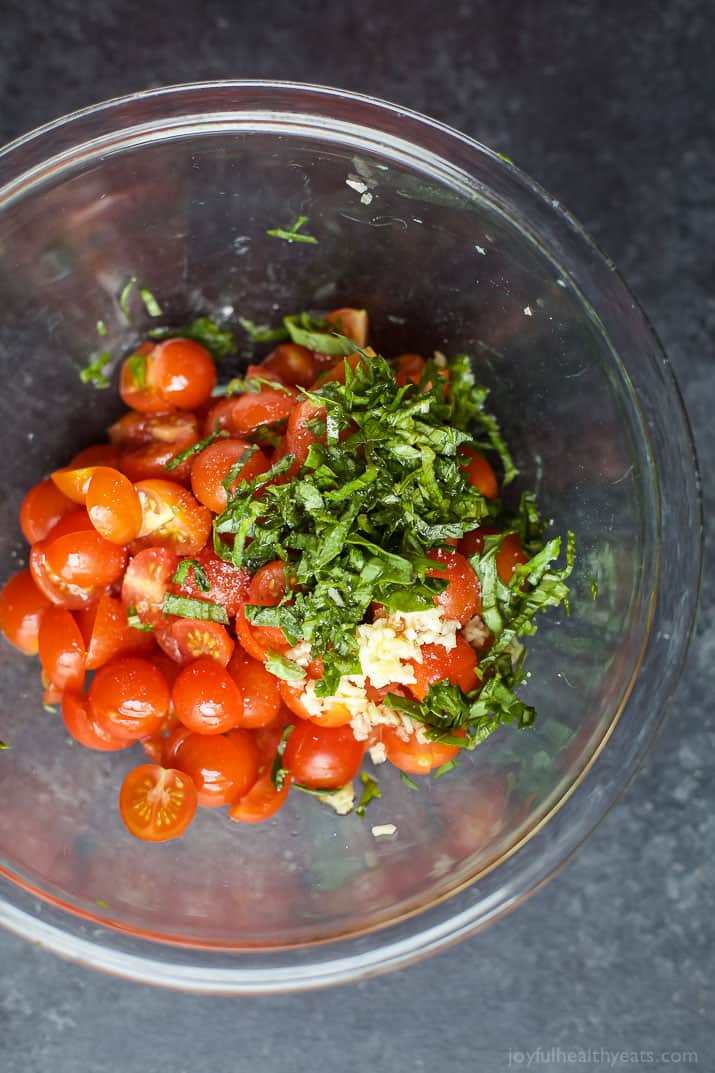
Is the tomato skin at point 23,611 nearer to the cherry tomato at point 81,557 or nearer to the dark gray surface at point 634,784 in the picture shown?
the cherry tomato at point 81,557

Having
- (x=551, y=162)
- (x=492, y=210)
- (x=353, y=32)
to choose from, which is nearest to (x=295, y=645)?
(x=492, y=210)

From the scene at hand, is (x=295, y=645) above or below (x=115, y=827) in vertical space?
above

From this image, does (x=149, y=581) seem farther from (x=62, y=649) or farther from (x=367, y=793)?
(x=367, y=793)

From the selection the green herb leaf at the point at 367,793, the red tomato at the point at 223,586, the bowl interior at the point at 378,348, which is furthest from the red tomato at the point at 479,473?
the green herb leaf at the point at 367,793

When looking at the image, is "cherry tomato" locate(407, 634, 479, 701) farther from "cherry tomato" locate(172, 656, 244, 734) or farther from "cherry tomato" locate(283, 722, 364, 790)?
"cherry tomato" locate(172, 656, 244, 734)

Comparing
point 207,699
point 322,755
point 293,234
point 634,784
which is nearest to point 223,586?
point 207,699

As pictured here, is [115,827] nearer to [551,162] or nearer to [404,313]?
[404,313]

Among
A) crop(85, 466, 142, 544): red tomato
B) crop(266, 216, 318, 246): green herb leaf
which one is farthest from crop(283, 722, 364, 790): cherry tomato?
crop(266, 216, 318, 246): green herb leaf
